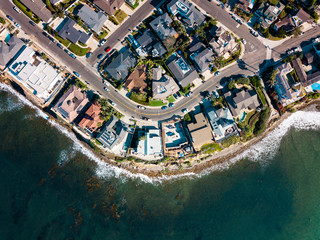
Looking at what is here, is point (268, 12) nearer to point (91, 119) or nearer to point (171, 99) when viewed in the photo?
point (171, 99)

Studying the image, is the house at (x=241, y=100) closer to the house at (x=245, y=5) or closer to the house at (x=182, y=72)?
the house at (x=182, y=72)

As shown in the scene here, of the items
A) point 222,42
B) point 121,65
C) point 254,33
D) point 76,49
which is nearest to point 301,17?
point 254,33

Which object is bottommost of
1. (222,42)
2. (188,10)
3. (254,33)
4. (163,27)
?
(254,33)

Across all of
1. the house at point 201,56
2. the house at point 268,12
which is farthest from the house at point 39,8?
the house at point 268,12

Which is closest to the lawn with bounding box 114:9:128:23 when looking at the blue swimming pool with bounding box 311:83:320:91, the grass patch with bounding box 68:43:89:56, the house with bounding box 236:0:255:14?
the grass patch with bounding box 68:43:89:56

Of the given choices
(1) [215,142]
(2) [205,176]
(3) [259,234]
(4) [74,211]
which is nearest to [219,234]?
(3) [259,234]

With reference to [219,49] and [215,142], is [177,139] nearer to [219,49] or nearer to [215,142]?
[215,142]

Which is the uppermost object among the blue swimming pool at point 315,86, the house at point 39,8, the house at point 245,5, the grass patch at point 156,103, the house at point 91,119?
the house at point 39,8

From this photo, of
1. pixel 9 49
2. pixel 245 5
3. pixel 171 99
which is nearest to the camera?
pixel 9 49
